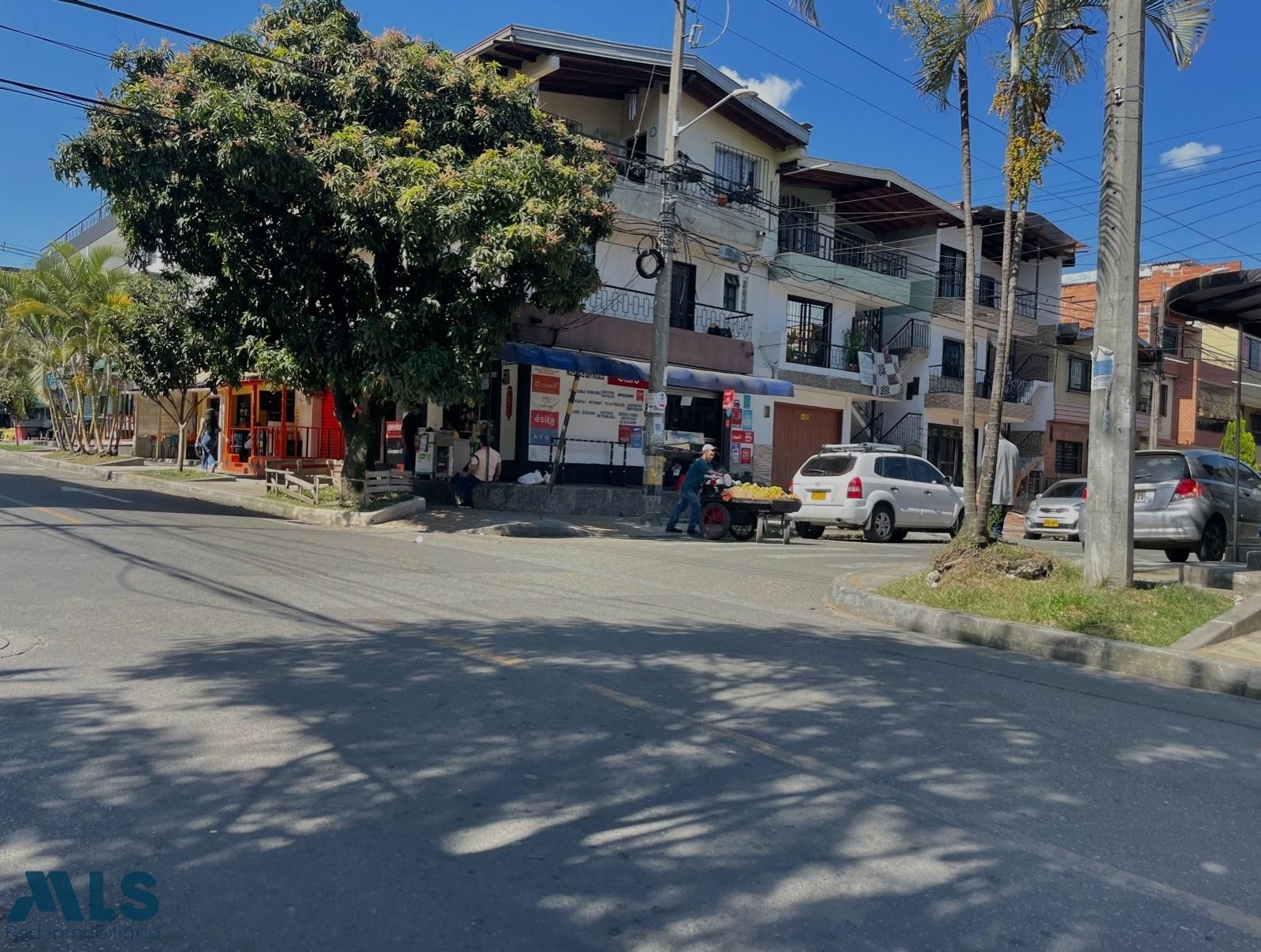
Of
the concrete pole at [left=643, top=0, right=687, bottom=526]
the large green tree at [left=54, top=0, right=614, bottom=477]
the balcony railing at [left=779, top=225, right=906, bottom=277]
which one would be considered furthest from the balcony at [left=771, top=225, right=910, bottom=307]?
the large green tree at [left=54, top=0, right=614, bottom=477]

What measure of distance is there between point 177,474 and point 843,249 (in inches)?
799

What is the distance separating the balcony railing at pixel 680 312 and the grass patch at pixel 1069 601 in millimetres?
13130

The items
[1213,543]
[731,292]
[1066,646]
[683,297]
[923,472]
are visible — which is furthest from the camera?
[731,292]

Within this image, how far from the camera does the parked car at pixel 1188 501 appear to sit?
510 inches

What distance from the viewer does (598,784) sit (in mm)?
4297

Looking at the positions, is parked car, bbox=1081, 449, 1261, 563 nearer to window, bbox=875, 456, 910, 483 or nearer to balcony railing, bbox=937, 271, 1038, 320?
window, bbox=875, 456, 910, 483

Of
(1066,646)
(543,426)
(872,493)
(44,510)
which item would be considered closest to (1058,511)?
(872,493)

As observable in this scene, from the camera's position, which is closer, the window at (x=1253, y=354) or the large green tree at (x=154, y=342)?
the large green tree at (x=154, y=342)

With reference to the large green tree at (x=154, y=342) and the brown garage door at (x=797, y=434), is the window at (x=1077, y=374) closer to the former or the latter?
the brown garage door at (x=797, y=434)

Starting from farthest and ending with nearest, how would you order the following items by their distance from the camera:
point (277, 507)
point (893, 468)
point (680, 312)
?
point (680, 312)
point (277, 507)
point (893, 468)

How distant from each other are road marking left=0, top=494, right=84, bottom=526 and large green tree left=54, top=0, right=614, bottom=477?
12.8ft

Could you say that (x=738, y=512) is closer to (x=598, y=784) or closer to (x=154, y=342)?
(x=598, y=784)

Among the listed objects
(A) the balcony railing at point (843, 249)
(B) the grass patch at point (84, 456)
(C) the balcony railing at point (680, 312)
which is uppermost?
(A) the balcony railing at point (843, 249)

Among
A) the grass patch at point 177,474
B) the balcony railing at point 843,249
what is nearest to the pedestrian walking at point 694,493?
the balcony railing at point 843,249
